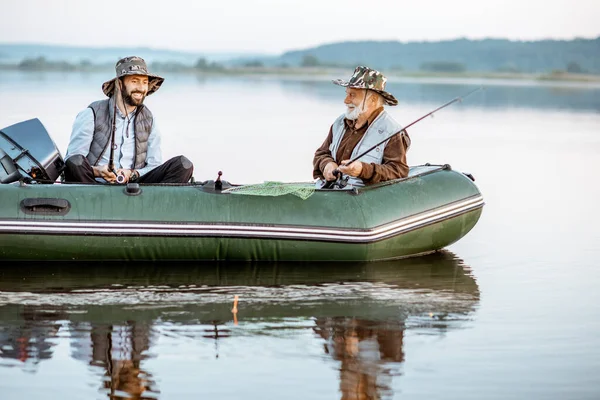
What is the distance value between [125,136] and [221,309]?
187cm

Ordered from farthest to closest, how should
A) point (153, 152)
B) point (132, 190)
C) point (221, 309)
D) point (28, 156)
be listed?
point (153, 152)
point (28, 156)
point (132, 190)
point (221, 309)

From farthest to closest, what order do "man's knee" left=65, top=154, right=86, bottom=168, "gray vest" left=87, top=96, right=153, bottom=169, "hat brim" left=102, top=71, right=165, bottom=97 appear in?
1. "hat brim" left=102, top=71, right=165, bottom=97
2. "gray vest" left=87, top=96, right=153, bottom=169
3. "man's knee" left=65, top=154, right=86, bottom=168

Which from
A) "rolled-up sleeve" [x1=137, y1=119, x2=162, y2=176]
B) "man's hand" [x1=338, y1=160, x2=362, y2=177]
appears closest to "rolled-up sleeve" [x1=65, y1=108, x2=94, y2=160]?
"rolled-up sleeve" [x1=137, y1=119, x2=162, y2=176]

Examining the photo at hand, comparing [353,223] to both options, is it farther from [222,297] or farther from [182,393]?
[182,393]

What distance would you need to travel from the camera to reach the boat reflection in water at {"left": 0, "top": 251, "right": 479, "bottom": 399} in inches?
220

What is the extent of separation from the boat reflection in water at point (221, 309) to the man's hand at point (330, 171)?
56 cm

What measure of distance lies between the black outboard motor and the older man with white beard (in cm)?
161

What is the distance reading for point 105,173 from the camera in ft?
25.4

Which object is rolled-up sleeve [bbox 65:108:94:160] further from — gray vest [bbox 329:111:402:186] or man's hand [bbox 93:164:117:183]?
gray vest [bbox 329:111:402:186]

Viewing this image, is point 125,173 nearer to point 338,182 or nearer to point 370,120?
point 338,182

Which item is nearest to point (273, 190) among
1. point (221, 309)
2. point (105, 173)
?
point (105, 173)

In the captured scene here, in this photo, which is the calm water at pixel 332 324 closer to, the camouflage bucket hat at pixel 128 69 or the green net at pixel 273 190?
the green net at pixel 273 190

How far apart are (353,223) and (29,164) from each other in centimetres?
194

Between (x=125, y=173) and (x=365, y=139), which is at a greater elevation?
(x=365, y=139)
